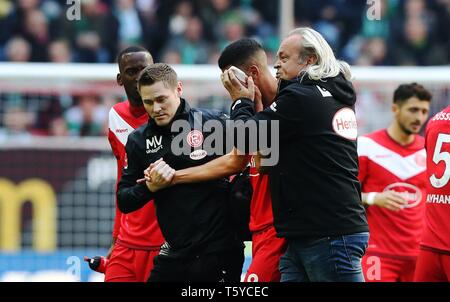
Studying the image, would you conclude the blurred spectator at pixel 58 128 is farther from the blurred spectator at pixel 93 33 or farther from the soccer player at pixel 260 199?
the soccer player at pixel 260 199

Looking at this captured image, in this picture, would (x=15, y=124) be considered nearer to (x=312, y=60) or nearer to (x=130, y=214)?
(x=130, y=214)

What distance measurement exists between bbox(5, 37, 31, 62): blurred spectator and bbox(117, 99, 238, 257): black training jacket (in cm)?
723

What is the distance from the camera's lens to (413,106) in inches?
342

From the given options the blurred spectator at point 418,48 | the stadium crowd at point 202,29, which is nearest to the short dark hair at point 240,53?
the stadium crowd at point 202,29

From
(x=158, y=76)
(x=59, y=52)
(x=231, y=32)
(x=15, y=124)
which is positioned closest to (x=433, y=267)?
(x=158, y=76)

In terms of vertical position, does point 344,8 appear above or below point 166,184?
above

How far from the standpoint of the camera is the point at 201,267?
19.3 feet

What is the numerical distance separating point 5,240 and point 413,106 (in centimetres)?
472

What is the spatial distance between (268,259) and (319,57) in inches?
52.5
